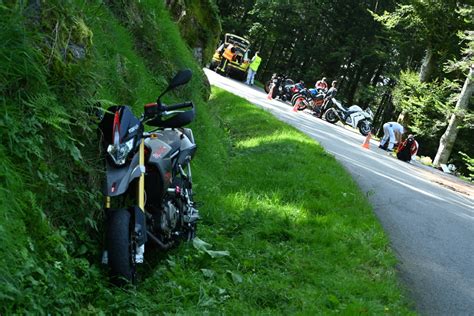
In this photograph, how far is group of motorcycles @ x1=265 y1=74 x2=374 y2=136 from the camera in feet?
86.6

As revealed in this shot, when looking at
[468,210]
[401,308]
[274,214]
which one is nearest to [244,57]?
[468,210]

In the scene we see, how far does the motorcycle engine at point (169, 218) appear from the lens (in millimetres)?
4965

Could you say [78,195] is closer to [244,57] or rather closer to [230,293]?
[230,293]

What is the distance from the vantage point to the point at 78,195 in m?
4.39

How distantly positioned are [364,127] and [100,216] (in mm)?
22728

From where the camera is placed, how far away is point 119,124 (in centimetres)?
425

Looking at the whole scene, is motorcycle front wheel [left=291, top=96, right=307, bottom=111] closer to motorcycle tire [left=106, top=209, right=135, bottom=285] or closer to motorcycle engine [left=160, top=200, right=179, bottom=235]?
motorcycle engine [left=160, top=200, right=179, bottom=235]

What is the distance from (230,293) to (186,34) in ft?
35.0

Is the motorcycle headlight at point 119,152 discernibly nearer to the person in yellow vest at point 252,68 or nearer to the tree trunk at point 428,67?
the tree trunk at point 428,67

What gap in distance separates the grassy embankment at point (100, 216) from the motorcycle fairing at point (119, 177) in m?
0.36

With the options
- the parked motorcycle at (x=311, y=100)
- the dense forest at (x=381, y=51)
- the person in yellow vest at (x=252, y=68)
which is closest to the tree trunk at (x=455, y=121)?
the dense forest at (x=381, y=51)

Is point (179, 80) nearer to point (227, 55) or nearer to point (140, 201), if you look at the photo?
point (140, 201)

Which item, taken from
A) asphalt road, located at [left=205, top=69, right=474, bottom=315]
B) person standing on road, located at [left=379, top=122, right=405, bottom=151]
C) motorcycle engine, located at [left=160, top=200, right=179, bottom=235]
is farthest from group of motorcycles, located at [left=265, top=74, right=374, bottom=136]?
motorcycle engine, located at [left=160, top=200, right=179, bottom=235]

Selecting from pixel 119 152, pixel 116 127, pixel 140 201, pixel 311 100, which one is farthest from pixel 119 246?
pixel 311 100
